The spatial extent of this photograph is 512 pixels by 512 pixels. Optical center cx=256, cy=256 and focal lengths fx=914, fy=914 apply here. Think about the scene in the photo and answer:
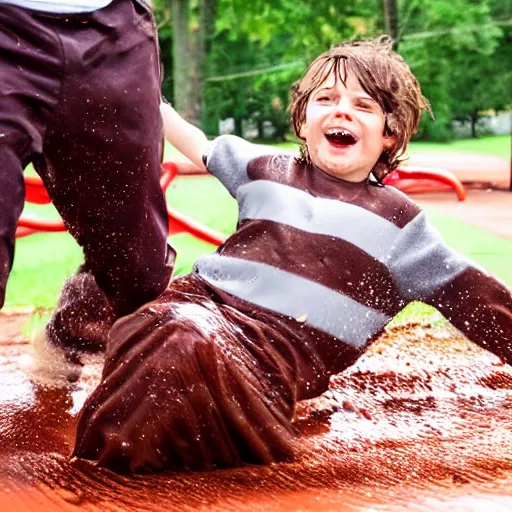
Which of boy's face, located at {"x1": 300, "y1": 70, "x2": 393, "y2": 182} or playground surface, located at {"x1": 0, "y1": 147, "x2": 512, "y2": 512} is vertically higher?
boy's face, located at {"x1": 300, "y1": 70, "x2": 393, "y2": 182}

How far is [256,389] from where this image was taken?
1.53 metres

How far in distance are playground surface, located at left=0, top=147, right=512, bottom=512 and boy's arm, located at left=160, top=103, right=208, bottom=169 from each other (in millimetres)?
509

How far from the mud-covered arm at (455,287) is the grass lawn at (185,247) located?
3.34 ft

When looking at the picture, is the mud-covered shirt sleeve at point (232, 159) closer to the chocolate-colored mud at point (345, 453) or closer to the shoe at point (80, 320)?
the shoe at point (80, 320)

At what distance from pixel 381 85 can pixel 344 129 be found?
0.39ft

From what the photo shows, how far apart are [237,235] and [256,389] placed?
372 millimetres

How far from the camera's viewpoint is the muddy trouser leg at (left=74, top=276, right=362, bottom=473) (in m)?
1.44

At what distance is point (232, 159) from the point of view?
6.34 feet

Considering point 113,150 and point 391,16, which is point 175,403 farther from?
point 391,16

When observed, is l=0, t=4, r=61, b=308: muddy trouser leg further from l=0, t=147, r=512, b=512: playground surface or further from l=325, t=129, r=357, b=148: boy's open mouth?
l=325, t=129, r=357, b=148: boy's open mouth

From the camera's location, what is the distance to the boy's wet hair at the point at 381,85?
1810mm

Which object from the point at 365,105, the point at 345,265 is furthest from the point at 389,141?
the point at 345,265

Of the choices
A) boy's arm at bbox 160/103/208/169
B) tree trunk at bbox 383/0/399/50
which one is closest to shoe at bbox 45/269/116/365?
boy's arm at bbox 160/103/208/169

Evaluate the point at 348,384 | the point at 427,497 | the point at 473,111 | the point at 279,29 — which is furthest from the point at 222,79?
the point at 427,497
